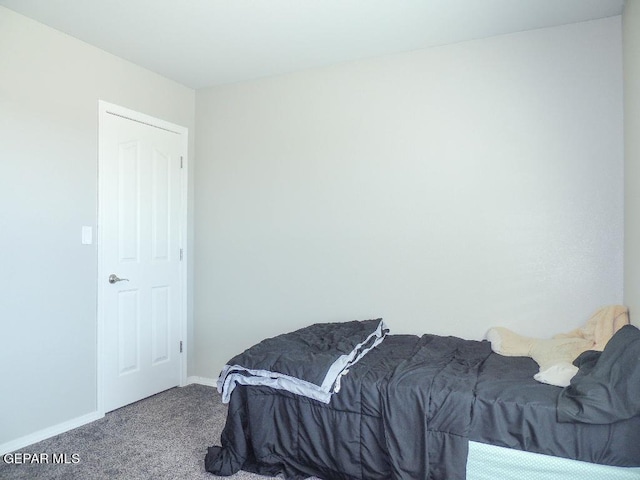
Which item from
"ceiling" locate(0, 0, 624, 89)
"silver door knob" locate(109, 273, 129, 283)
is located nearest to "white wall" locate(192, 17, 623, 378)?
"ceiling" locate(0, 0, 624, 89)

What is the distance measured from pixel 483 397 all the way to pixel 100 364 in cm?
250

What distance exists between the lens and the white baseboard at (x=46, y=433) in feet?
8.66

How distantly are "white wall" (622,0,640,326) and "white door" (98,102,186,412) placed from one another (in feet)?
10.2

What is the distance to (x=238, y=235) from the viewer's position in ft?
12.3

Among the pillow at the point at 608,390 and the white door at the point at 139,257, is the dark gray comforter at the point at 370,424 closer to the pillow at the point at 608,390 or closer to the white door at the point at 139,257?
the pillow at the point at 608,390

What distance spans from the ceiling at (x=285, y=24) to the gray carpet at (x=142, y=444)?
2508 mm

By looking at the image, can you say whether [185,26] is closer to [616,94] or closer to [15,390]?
[15,390]

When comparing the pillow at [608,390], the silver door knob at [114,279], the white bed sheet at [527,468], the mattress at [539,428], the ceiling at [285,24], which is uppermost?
the ceiling at [285,24]

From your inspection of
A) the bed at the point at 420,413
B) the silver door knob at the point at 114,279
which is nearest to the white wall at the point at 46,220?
the silver door knob at the point at 114,279

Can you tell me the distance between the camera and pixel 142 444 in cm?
273

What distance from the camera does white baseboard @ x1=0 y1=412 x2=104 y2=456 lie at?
264 cm

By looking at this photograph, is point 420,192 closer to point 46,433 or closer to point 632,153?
point 632,153

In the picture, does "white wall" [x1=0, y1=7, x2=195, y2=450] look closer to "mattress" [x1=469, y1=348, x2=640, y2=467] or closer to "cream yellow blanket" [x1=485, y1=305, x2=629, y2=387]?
"mattress" [x1=469, y1=348, x2=640, y2=467]

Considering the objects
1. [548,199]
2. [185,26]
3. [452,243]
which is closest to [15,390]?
[185,26]
